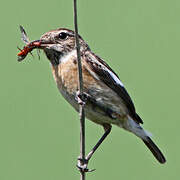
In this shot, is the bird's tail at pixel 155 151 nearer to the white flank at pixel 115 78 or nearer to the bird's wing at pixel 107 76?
the bird's wing at pixel 107 76

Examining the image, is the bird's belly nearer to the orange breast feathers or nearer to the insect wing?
the orange breast feathers

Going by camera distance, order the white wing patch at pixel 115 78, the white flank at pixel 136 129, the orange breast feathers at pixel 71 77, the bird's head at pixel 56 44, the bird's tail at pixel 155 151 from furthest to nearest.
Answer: the bird's tail at pixel 155 151
the white flank at pixel 136 129
the white wing patch at pixel 115 78
the bird's head at pixel 56 44
the orange breast feathers at pixel 71 77

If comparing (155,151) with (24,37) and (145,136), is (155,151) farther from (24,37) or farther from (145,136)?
(24,37)

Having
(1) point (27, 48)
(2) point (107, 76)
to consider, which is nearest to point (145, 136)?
(2) point (107, 76)

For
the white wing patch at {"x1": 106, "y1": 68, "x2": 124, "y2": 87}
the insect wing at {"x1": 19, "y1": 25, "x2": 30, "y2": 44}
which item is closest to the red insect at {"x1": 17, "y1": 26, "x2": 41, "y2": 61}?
the insect wing at {"x1": 19, "y1": 25, "x2": 30, "y2": 44}

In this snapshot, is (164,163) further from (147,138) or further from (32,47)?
(32,47)

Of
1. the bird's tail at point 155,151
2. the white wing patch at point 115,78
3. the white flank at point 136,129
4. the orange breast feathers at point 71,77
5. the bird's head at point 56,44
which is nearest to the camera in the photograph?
the orange breast feathers at point 71,77

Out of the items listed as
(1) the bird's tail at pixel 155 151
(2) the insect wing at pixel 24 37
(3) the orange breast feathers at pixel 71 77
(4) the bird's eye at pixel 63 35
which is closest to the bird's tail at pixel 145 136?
(1) the bird's tail at pixel 155 151
